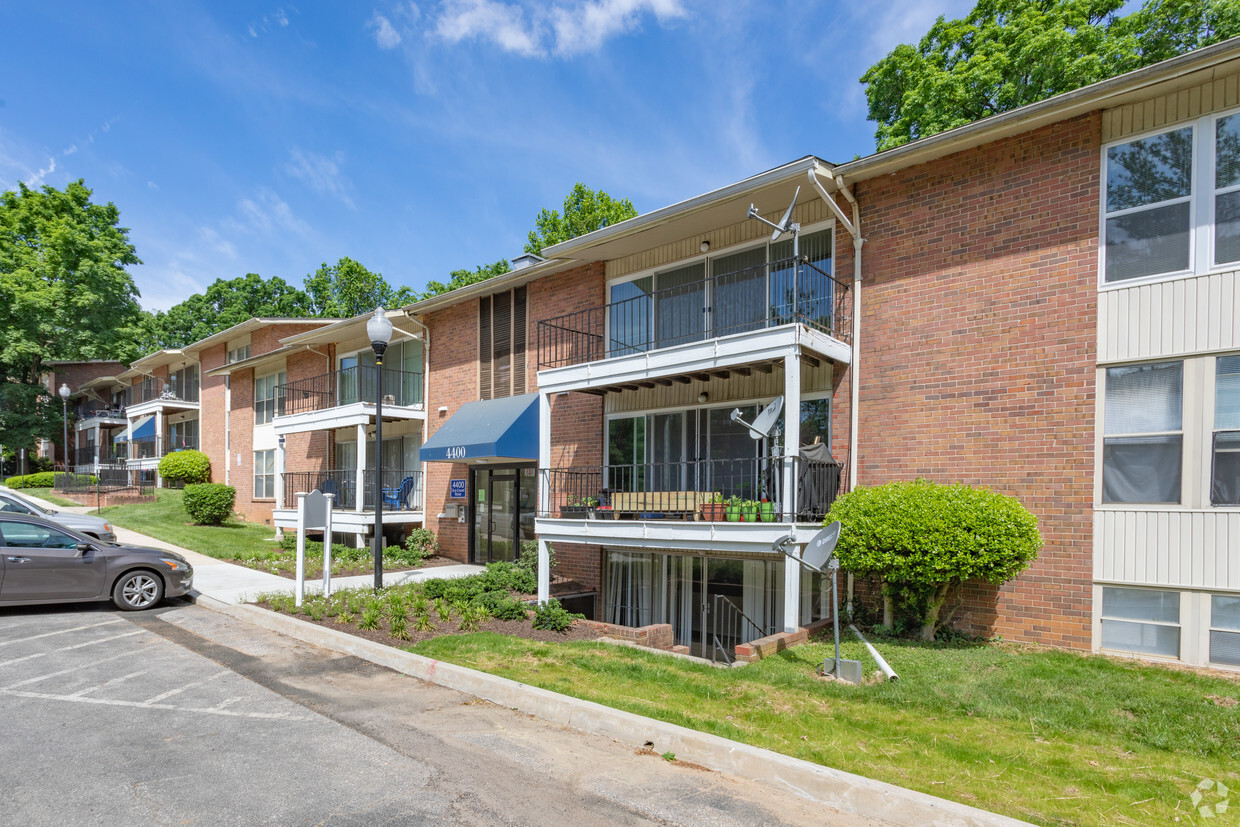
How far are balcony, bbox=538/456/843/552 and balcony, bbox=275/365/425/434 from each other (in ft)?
23.4

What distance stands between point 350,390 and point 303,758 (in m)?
17.5

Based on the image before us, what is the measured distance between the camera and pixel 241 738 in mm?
5859

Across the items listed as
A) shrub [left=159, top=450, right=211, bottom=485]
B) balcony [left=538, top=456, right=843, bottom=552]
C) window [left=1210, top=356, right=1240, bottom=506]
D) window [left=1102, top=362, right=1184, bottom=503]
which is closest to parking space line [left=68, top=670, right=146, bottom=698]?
balcony [left=538, top=456, right=843, bottom=552]

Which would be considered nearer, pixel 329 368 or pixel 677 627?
pixel 677 627

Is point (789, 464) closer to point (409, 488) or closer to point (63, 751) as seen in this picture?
point (63, 751)

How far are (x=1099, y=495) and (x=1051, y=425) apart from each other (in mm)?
973

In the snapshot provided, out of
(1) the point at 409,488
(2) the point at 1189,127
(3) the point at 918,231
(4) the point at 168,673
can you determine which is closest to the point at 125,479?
(1) the point at 409,488

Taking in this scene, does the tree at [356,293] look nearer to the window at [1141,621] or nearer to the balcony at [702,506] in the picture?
the balcony at [702,506]

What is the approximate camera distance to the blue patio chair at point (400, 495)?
19.1 m

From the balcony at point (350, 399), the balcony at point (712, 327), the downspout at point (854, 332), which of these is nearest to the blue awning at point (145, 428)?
the balcony at point (350, 399)

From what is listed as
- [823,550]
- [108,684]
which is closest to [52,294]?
[108,684]

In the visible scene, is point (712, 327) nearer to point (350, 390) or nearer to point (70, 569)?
point (70, 569)

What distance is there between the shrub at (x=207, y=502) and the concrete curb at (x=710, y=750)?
17.7m

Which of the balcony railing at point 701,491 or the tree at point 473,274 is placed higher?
the tree at point 473,274
